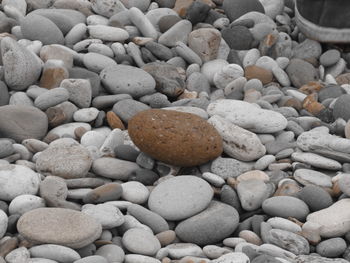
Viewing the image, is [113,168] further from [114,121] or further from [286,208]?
[286,208]

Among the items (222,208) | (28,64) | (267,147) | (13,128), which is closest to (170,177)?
(222,208)

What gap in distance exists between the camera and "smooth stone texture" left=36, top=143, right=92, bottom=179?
8.90ft

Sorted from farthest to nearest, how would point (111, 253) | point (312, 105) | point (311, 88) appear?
point (311, 88) → point (312, 105) → point (111, 253)

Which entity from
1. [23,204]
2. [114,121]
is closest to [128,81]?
[114,121]

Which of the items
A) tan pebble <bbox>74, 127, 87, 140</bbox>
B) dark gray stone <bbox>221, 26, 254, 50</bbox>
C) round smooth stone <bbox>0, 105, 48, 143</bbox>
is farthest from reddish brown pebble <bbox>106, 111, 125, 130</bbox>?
dark gray stone <bbox>221, 26, 254, 50</bbox>

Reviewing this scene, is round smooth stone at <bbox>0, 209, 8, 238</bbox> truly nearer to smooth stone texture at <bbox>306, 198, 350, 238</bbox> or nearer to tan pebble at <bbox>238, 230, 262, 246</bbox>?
tan pebble at <bbox>238, 230, 262, 246</bbox>

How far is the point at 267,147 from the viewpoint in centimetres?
298

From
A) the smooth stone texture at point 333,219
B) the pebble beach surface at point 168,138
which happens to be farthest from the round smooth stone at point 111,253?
the smooth stone texture at point 333,219

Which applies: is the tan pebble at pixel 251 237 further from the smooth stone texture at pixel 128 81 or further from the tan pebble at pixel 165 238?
the smooth stone texture at pixel 128 81

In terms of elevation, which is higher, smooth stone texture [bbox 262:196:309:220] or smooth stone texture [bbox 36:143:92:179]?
smooth stone texture [bbox 36:143:92:179]

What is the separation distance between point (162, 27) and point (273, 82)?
0.73m

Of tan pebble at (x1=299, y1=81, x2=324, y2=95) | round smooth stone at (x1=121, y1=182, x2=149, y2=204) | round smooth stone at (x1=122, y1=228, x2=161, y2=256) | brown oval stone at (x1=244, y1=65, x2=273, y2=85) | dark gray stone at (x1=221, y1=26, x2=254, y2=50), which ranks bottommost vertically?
tan pebble at (x1=299, y1=81, x2=324, y2=95)

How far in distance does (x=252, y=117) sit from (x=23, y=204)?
107 cm

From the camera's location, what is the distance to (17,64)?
128 inches
